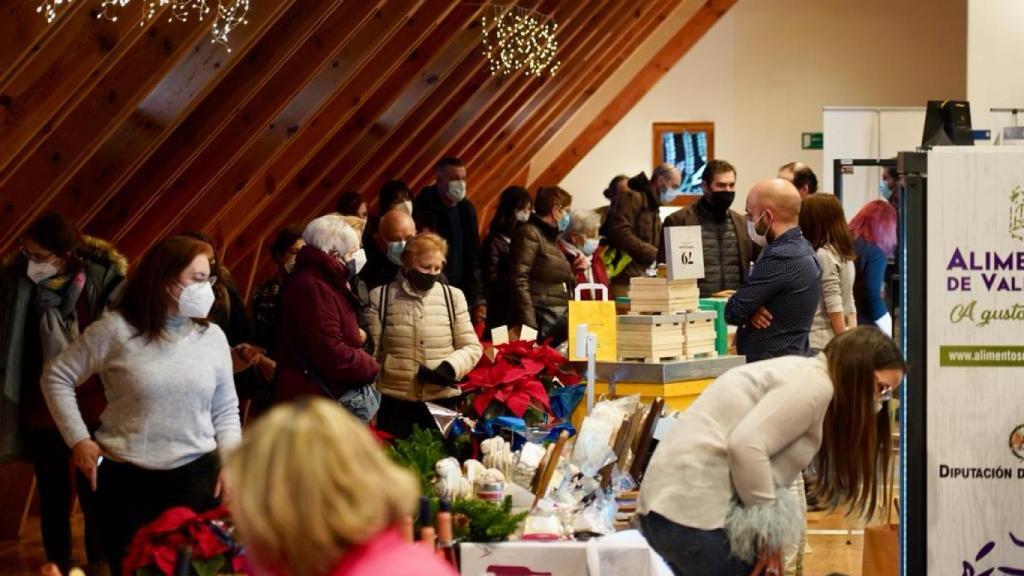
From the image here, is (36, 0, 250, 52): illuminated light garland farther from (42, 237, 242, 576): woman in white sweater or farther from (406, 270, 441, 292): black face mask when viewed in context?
(406, 270, 441, 292): black face mask

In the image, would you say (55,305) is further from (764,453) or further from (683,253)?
(764,453)

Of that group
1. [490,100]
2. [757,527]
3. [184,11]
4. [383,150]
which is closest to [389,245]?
[184,11]

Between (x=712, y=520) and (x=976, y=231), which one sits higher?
(x=976, y=231)

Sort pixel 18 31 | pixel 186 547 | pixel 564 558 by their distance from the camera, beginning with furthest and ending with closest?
pixel 18 31
pixel 564 558
pixel 186 547

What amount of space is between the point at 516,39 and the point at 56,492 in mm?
4627

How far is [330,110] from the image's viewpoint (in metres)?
7.66

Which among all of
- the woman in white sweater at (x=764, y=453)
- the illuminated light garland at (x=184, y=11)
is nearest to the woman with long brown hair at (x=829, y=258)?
the illuminated light garland at (x=184, y=11)

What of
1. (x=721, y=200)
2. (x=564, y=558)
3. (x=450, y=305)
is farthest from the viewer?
(x=721, y=200)

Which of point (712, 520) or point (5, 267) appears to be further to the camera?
point (5, 267)

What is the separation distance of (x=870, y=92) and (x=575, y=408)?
11.2 metres

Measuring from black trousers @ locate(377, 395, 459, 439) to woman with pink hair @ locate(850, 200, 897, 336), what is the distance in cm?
284

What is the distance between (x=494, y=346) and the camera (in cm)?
611

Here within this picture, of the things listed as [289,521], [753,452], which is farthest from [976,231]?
[289,521]

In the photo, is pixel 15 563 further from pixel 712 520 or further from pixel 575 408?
pixel 712 520
